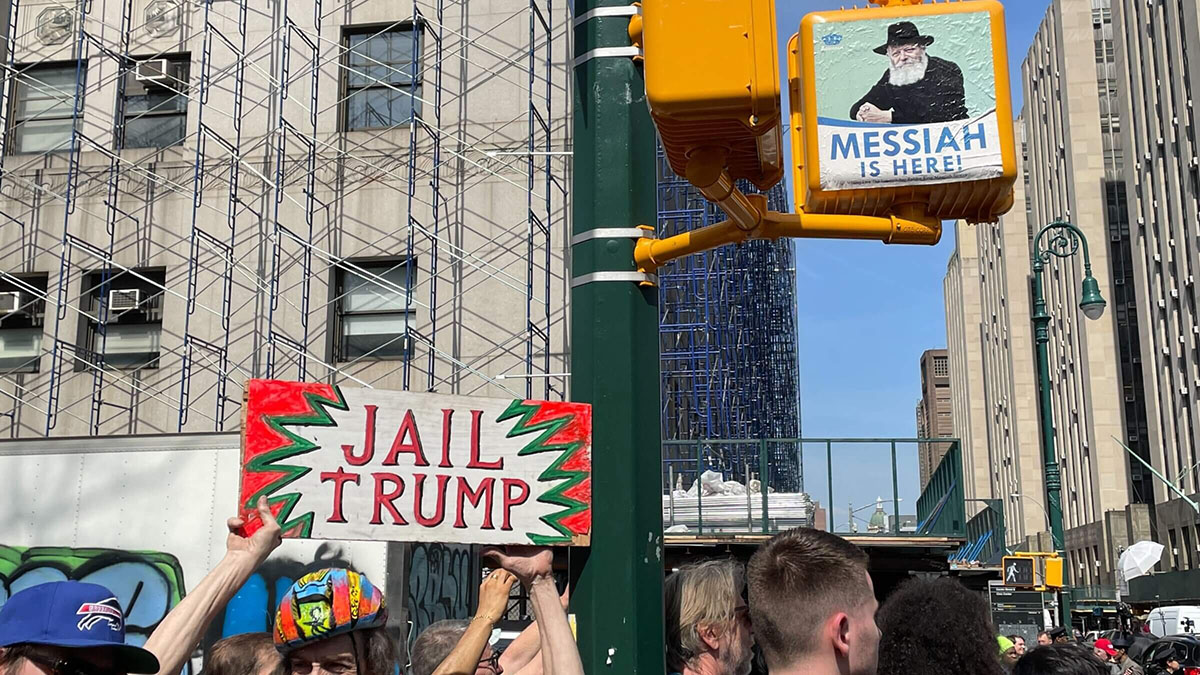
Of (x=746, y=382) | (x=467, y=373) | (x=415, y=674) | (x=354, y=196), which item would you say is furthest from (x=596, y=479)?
(x=746, y=382)

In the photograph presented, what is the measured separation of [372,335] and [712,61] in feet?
45.5

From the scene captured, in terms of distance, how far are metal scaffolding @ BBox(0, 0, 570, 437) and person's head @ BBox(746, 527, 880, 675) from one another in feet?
40.6

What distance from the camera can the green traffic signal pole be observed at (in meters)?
3.55

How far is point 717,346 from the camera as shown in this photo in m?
30.0

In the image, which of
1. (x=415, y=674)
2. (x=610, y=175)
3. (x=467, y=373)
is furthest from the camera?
(x=467, y=373)

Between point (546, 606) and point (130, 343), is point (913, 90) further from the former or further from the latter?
point (130, 343)

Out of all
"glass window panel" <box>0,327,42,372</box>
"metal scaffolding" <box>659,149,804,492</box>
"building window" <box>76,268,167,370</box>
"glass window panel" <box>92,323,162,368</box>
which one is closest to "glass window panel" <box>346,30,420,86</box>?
"building window" <box>76,268,167,370</box>

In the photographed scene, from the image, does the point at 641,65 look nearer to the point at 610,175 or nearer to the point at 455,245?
the point at 610,175

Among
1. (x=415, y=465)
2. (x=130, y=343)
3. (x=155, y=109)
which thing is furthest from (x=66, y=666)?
(x=155, y=109)

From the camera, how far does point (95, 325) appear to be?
16828mm

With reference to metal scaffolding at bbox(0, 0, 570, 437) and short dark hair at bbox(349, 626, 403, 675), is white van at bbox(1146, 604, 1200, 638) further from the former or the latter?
short dark hair at bbox(349, 626, 403, 675)

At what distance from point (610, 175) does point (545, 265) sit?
11822 mm

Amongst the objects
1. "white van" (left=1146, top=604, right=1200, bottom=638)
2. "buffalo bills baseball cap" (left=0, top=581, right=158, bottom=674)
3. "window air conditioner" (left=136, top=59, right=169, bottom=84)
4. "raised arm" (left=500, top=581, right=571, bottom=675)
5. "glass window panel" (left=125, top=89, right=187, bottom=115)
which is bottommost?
"white van" (left=1146, top=604, right=1200, bottom=638)

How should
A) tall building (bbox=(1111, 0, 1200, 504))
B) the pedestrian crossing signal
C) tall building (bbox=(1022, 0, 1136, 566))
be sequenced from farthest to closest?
1. tall building (bbox=(1022, 0, 1136, 566))
2. tall building (bbox=(1111, 0, 1200, 504))
3. the pedestrian crossing signal
